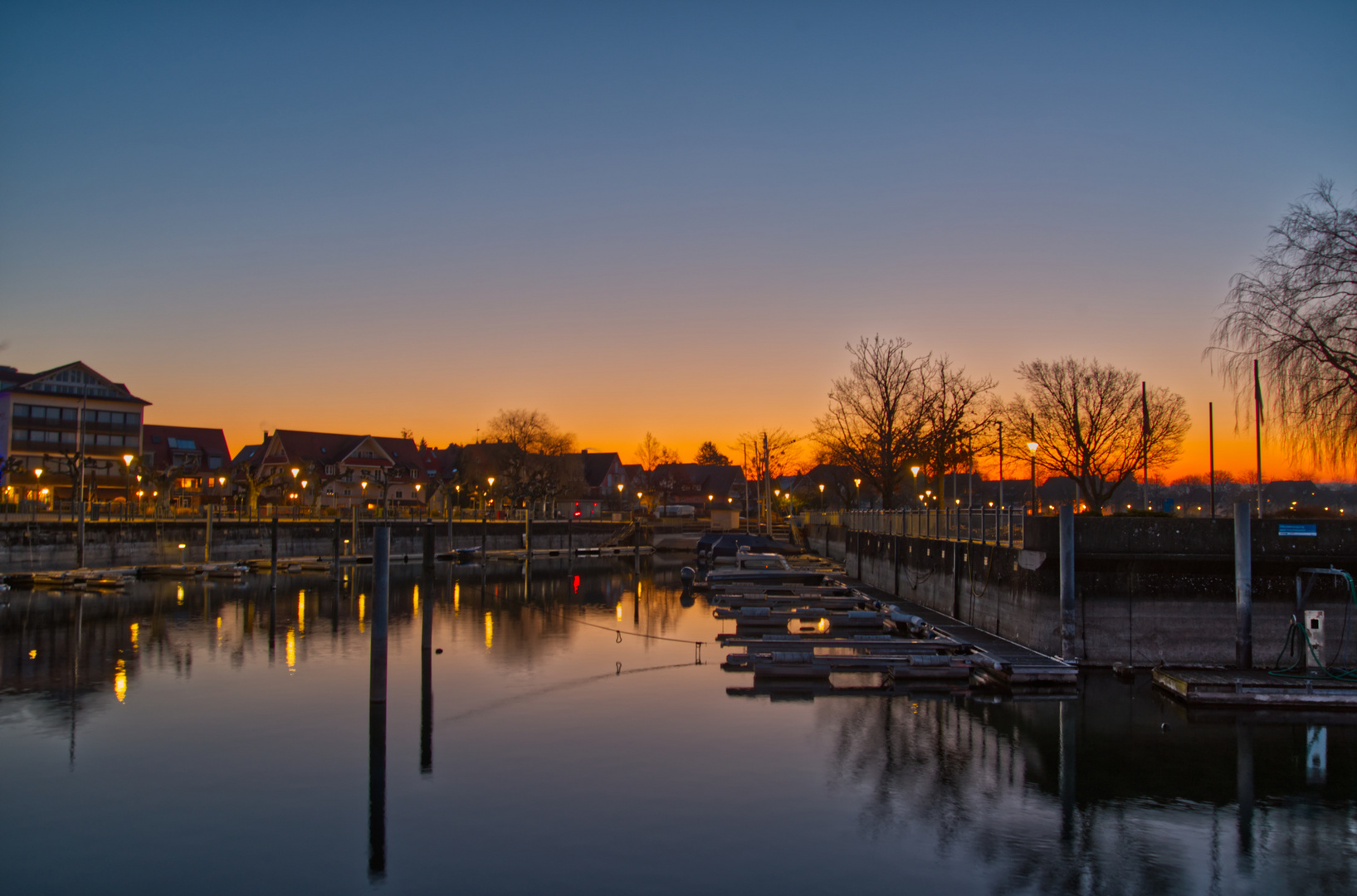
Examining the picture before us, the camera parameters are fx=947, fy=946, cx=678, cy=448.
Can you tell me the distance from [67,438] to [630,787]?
89.9 metres

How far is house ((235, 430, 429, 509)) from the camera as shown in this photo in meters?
104

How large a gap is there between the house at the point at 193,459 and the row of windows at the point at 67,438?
8.54 meters

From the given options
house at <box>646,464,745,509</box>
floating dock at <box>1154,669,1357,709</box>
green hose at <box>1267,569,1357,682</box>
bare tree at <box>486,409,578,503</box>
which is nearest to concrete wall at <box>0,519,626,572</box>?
bare tree at <box>486,409,578,503</box>

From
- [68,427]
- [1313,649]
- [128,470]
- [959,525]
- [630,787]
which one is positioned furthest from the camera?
[68,427]

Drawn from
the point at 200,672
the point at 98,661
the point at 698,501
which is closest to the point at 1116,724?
the point at 200,672

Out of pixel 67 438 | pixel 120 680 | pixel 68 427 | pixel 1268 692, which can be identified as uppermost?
pixel 68 427

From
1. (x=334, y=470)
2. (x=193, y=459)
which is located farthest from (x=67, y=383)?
(x=334, y=470)

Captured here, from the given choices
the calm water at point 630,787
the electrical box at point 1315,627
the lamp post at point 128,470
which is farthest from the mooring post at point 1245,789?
the lamp post at point 128,470

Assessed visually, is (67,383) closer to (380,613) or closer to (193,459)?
(193,459)

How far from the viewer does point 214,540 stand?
67.8 meters

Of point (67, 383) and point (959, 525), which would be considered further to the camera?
point (67, 383)

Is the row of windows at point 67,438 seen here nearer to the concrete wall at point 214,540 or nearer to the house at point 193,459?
the house at point 193,459

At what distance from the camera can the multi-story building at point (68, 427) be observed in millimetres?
83000

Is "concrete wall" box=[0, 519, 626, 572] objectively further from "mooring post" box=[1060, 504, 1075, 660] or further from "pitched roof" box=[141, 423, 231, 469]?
"mooring post" box=[1060, 504, 1075, 660]
